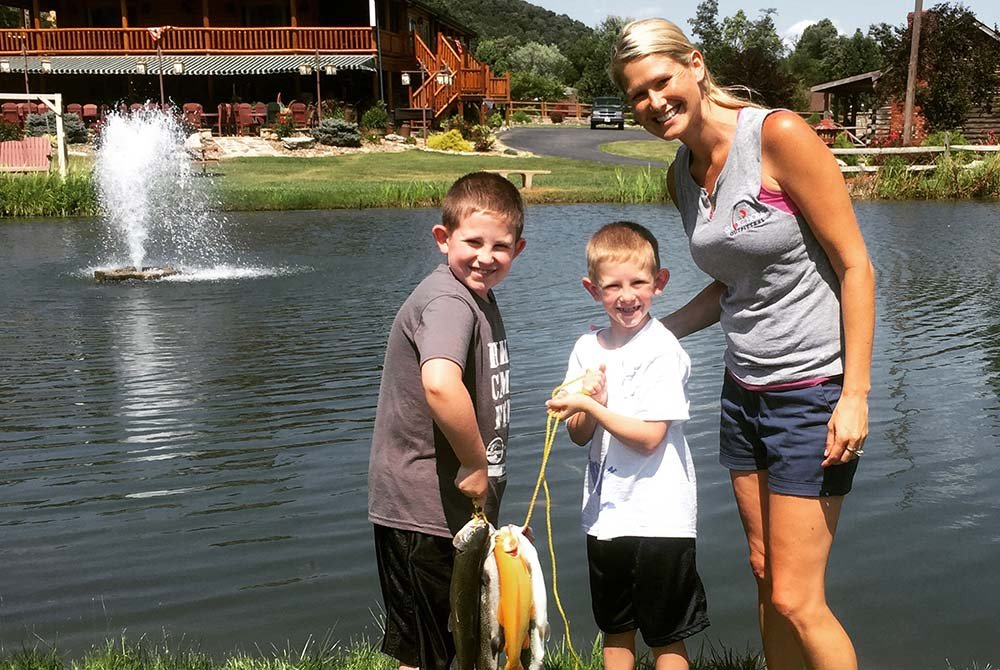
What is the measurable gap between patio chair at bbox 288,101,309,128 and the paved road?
7.84 metres

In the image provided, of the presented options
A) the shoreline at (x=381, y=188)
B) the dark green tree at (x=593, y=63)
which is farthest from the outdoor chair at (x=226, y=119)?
the dark green tree at (x=593, y=63)

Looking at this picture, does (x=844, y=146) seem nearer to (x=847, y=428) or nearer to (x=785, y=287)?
(x=785, y=287)

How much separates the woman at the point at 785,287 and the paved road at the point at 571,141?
31.4 meters

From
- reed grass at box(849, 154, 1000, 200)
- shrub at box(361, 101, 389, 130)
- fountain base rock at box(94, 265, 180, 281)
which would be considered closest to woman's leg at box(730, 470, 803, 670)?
fountain base rock at box(94, 265, 180, 281)

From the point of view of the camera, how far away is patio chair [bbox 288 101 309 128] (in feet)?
127

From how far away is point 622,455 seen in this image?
3.11m

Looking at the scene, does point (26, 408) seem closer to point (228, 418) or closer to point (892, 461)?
point (228, 418)

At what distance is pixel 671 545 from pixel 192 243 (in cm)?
1618

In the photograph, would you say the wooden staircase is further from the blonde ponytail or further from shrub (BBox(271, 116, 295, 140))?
the blonde ponytail

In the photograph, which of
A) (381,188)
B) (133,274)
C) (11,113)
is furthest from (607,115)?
(133,274)

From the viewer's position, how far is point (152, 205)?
23125mm

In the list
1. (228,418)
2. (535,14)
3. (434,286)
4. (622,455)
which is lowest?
(228,418)

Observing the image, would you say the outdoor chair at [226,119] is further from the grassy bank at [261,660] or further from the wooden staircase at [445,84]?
the grassy bank at [261,660]

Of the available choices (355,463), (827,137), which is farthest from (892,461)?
(827,137)
